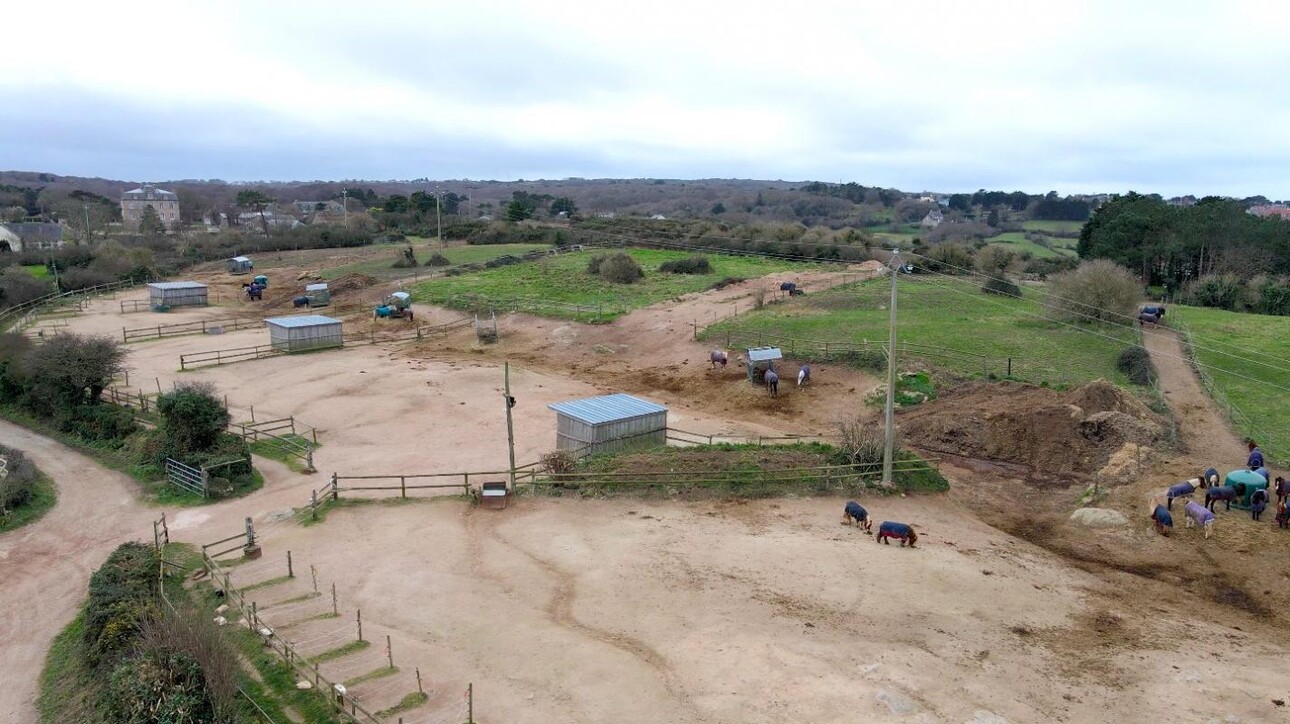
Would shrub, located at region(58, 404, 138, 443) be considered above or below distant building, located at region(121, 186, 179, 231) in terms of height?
below

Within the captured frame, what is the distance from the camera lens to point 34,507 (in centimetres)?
2575

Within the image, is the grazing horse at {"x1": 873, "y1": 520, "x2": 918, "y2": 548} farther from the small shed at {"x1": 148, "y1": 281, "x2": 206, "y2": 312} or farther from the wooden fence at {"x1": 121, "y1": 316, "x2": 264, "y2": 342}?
the small shed at {"x1": 148, "y1": 281, "x2": 206, "y2": 312}

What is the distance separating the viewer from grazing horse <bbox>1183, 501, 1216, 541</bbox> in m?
22.0

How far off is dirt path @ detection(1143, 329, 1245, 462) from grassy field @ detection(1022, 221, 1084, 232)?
102m

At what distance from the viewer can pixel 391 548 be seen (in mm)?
21031

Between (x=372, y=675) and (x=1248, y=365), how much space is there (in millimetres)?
40114

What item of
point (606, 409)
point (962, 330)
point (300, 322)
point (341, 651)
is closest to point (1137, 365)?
point (962, 330)

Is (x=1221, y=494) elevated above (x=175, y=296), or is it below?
below

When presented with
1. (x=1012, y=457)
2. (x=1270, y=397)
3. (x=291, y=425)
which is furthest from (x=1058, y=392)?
(x=291, y=425)

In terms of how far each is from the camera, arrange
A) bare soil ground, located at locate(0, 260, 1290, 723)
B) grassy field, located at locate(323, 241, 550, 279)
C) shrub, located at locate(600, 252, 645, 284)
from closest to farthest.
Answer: bare soil ground, located at locate(0, 260, 1290, 723), shrub, located at locate(600, 252, 645, 284), grassy field, located at locate(323, 241, 550, 279)

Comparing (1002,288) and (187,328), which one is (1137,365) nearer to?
(1002,288)

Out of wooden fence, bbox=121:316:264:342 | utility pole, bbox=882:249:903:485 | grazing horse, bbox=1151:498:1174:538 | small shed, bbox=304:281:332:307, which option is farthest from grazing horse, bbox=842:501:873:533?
small shed, bbox=304:281:332:307

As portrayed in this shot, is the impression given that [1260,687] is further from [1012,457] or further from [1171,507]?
[1012,457]

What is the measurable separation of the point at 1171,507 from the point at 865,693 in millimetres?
14970
